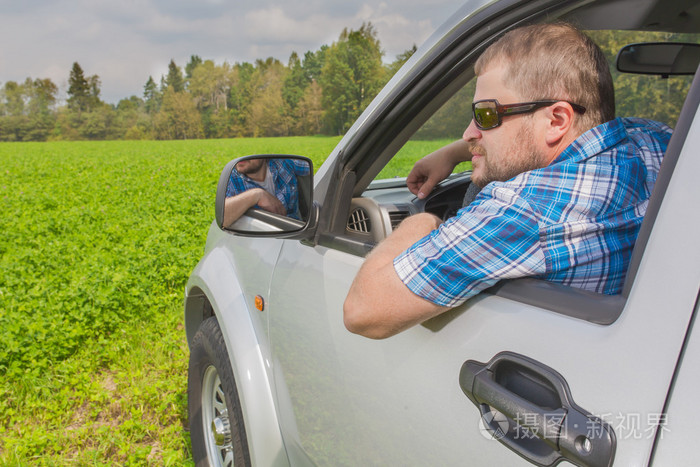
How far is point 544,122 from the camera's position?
4.11 feet

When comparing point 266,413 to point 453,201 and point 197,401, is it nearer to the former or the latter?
point 197,401

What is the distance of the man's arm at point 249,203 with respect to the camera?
6.31 feet

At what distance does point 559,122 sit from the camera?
1.25 metres

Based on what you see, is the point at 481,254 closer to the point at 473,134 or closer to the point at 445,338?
the point at 445,338

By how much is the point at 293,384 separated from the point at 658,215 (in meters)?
1.31

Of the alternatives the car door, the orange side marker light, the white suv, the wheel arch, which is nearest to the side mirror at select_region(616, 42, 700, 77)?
the white suv

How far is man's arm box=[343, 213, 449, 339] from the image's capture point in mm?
1141

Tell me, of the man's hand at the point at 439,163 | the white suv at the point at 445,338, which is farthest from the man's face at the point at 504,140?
the man's hand at the point at 439,163

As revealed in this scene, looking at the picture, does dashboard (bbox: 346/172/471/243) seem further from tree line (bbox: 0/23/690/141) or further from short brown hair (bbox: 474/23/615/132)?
tree line (bbox: 0/23/690/141)

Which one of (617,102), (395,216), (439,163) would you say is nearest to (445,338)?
(395,216)

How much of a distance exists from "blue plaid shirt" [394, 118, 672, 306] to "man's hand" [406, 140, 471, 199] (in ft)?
2.95

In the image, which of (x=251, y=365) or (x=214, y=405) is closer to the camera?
(x=251, y=365)

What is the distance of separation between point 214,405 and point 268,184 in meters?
1.22

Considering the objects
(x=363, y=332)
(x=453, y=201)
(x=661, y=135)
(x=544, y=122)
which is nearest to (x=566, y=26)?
(x=544, y=122)
